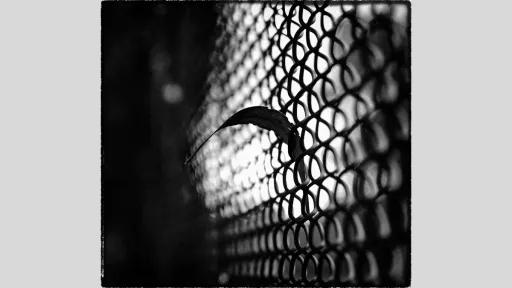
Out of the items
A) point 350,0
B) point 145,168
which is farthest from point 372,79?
point 145,168

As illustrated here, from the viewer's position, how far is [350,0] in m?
1.78

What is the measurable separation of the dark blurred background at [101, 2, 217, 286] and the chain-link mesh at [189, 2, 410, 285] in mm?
42

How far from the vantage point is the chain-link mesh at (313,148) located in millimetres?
1747

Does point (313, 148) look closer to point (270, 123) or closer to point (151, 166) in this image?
point (270, 123)

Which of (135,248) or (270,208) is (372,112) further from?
(135,248)

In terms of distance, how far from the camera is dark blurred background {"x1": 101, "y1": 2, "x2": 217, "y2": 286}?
69.8 inches

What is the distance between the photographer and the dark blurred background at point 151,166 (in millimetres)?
1772

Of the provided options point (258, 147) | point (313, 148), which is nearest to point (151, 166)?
point (258, 147)

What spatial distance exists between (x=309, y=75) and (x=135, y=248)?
0.57m

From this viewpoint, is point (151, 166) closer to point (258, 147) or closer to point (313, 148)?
point (258, 147)

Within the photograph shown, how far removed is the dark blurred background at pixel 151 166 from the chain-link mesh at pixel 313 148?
0.04 metres

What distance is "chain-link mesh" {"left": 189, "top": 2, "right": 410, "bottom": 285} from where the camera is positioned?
Answer: 1.75m

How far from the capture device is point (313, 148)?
69.3 inches

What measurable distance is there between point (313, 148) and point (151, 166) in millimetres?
379
